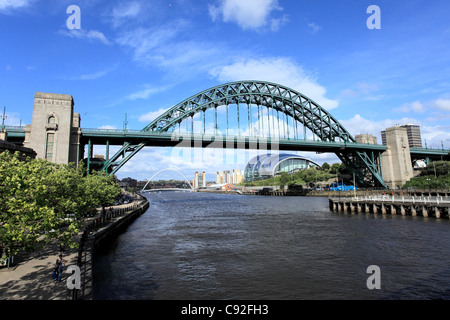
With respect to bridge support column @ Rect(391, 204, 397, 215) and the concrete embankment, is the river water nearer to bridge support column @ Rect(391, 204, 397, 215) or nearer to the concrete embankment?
the concrete embankment

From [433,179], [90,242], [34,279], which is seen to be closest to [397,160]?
[433,179]

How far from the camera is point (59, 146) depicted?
4047 cm

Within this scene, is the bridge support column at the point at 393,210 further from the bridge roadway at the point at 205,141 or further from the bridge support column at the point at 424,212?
the bridge roadway at the point at 205,141

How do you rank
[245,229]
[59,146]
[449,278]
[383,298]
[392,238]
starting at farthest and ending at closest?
[59,146]
[245,229]
[392,238]
[449,278]
[383,298]

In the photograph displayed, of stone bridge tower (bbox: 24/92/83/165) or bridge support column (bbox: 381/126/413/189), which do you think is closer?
stone bridge tower (bbox: 24/92/83/165)

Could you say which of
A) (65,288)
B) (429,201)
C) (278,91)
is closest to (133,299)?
(65,288)

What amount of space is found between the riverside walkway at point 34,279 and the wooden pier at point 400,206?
132 feet

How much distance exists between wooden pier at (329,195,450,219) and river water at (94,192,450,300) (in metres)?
9.09

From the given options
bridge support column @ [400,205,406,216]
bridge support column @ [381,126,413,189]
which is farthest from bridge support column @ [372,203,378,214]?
bridge support column @ [381,126,413,189]

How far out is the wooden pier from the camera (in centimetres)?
3459

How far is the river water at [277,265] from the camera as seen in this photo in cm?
1284

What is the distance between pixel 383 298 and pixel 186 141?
1921 inches

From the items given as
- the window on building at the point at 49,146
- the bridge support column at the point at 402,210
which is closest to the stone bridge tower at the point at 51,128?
the window on building at the point at 49,146

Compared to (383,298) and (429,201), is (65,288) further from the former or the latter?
(429,201)
